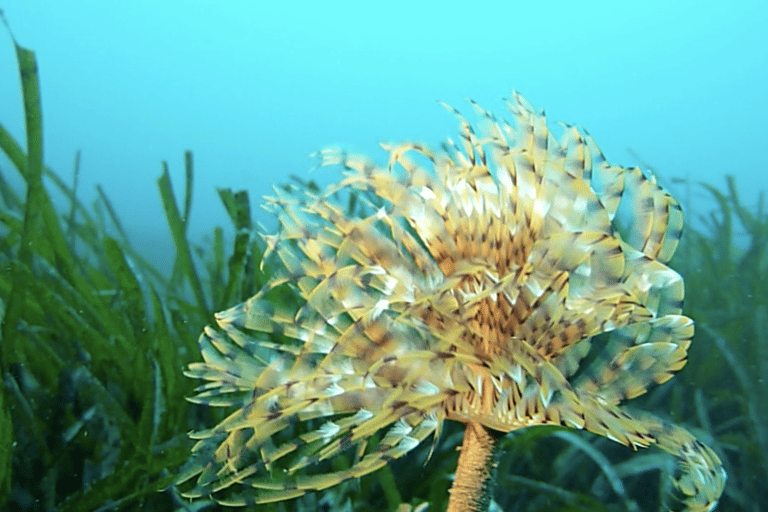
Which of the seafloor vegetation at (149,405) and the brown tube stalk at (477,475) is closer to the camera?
the brown tube stalk at (477,475)

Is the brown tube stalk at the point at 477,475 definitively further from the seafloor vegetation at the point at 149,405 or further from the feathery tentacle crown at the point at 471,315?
the seafloor vegetation at the point at 149,405

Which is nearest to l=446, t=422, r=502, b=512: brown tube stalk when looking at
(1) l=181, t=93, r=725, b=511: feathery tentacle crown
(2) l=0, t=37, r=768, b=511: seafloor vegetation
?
(1) l=181, t=93, r=725, b=511: feathery tentacle crown

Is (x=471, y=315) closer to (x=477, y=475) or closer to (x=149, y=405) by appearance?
(x=477, y=475)

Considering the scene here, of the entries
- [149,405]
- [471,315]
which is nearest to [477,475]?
[471,315]

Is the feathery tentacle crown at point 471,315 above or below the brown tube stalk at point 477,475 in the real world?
above

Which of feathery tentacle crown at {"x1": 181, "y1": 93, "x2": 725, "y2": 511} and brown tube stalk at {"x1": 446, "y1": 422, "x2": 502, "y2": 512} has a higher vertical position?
feathery tentacle crown at {"x1": 181, "y1": 93, "x2": 725, "y2": 511}

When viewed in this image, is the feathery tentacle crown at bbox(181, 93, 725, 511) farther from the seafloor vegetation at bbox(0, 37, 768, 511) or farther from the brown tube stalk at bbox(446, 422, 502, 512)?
the seafloor vegetation at bbox(0, 37, 768, 511)

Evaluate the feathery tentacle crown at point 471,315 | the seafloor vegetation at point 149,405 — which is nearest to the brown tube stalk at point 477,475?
the feathery tentacle crown at point 471,315
